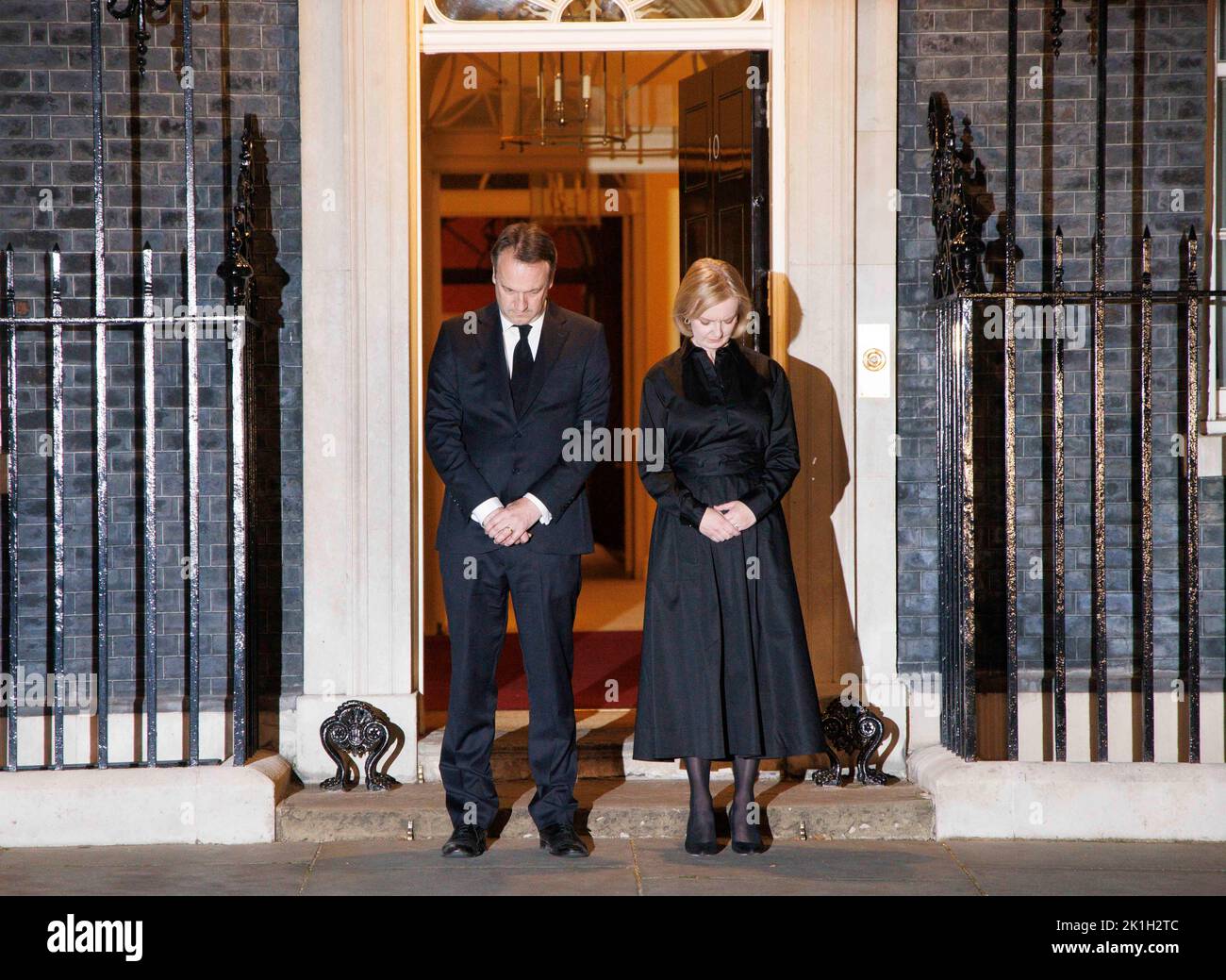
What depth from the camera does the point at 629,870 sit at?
4.68 metres

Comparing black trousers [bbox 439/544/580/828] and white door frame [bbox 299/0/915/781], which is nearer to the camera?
black trousers [bbox 439/544/580/828]

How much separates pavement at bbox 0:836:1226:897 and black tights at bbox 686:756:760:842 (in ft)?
0.30

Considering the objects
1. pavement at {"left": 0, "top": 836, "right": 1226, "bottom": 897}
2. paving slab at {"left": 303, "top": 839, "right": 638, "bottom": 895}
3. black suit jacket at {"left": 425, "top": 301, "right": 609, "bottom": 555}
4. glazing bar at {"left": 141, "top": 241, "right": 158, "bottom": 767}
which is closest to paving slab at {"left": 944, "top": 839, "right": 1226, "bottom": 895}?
pavement at {"left": 0, "top": 836, "right": 1226, "bottom": 897}

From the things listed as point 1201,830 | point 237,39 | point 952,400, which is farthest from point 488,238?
point 1201,830

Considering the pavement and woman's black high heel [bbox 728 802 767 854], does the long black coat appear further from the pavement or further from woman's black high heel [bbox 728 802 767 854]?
the pavement

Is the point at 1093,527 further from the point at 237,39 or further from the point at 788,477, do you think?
the point at 237,39

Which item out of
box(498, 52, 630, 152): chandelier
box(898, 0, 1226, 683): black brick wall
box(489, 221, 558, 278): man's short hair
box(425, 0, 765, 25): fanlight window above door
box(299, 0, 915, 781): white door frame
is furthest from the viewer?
box(498, 52, 630, 152): chandelier

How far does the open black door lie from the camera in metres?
5.87

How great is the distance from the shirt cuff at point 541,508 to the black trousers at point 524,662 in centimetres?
12

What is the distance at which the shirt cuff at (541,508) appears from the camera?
473 centimetres

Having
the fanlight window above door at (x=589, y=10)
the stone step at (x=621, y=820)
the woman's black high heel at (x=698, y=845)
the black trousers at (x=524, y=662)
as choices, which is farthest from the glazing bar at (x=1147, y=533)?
the black trousers at (x=524, y=662)

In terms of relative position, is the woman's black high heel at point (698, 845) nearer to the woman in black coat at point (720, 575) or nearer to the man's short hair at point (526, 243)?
the woman in black coat at point (720, 575)

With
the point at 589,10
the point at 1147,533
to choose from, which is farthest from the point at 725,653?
the point at 589,10
